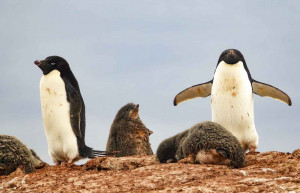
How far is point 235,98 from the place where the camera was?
10117 mm

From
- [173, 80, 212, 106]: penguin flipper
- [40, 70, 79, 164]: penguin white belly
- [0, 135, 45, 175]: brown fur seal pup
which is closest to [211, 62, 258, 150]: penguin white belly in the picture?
[173, 80, 212, 106]: penguin flipper

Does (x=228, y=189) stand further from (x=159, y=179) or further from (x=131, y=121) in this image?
(x=131, y=121)

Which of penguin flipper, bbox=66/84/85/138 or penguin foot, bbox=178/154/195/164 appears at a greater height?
penguin flipper, bbox=66/84/85/138

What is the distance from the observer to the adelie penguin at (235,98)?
32.7 ft

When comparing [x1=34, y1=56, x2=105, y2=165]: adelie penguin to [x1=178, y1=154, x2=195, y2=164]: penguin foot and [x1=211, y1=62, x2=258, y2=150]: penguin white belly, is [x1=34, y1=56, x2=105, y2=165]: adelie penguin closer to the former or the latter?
[x1=211, y1=62, x2=258, y2=150]: penguin white belly

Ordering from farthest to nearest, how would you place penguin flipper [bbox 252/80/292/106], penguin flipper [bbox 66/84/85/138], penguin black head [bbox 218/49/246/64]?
penguin flipper [bbox 252/80/292/106], penguin black head [bbox 218/49/246/64], penguin flipper [bbox 66/84/85/138]

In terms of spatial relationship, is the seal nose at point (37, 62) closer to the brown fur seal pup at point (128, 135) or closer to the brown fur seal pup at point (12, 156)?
the brown fur seal pup at point (128, 135)

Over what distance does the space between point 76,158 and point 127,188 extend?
12.8 feet

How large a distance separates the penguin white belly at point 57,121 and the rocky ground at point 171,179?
204cm

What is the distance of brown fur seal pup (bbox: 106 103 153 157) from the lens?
1023 centimetres

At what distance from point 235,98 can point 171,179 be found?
4319mm

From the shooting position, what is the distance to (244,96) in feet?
33.4

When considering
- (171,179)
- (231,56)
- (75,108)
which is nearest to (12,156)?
(75,108)

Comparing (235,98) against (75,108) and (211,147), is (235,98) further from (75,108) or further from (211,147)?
(211,147)
